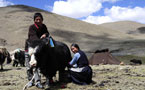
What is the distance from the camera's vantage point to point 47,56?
227 inches

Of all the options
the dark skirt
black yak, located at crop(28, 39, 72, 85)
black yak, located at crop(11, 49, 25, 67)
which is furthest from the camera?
black yak, located at crop(11, 49, 25, 67)

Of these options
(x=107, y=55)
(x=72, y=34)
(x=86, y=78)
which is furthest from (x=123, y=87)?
(x=72, y=34)

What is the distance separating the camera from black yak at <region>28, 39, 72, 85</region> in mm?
5152

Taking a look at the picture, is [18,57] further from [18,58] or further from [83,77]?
[83,77]

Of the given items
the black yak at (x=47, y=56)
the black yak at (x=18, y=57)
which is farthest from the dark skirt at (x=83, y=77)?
the black yak at (x=18, y=57)

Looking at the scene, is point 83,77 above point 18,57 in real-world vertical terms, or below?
below

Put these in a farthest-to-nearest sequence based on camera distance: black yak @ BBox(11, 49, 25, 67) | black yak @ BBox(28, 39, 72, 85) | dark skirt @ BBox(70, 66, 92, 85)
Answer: black yak @ BBox(11, 49, 25, 67)
dark skirt @ BBox(70, 66, 92, 85)
black yak @ BBox(28, 39, 72, 85)

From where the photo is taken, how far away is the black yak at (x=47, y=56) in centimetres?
515

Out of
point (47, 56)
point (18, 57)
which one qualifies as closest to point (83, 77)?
point (47, 56)

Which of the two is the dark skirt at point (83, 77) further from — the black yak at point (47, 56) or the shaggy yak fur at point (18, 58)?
the shaggy yak fur at point (18, 58)

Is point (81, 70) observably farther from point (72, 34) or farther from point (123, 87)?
point (72, 34)

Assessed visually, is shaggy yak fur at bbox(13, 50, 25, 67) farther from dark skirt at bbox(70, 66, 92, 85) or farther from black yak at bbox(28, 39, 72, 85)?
dark skirt at bbox(70, 66, 92, 85)

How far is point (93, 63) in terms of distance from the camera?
53.1 ft

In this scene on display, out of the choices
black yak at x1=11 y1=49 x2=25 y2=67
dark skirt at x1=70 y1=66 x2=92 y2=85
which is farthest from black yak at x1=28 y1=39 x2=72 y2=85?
black yak at x1=11 y1=49 x2=25 y2=67
